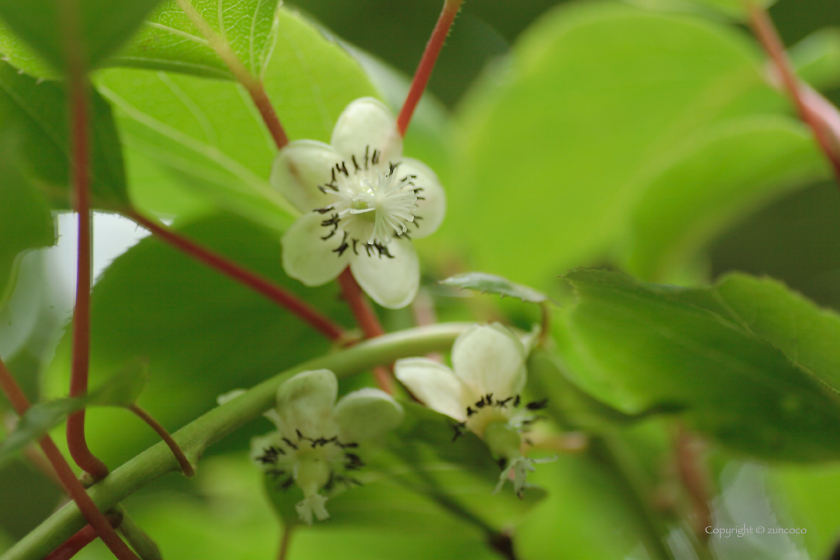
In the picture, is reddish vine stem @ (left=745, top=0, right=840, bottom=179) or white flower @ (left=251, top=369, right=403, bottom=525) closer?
white flower @ (left=251, top=369, right=403, bottom=525)

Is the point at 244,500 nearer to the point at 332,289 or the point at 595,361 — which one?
the point at 332,289

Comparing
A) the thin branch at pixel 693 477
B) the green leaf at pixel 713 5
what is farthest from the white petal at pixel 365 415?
the green leaf at pixel 713 5

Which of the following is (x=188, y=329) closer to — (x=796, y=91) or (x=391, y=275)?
(x=391, y=275)

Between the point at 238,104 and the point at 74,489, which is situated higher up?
the point at 238,104


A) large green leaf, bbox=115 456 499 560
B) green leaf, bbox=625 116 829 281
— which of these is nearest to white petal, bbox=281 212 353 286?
large green leaf, bbox=115 456 499 560

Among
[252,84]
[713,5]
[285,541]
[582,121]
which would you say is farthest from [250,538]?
[713,5]

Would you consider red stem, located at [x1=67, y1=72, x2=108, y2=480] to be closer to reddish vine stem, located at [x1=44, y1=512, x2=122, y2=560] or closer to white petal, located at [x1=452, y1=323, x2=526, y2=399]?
reddish vine stem, located at [x1=44, y1=512, x2=122, y2=560]
